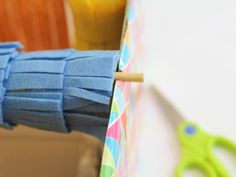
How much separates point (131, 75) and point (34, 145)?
275mm

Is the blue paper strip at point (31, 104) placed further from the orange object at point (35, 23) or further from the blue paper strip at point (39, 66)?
the orange object at point (35, 23)

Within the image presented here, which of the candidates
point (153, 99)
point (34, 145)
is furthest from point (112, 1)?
point (34, 145)

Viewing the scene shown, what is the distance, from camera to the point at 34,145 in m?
0.59

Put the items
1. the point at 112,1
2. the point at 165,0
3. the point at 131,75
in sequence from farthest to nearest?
1. the point at 165,0
2. the point at 112,1
3. the point at 131,75

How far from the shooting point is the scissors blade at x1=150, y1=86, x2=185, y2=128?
49 cm

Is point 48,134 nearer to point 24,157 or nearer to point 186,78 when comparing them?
point 24,157

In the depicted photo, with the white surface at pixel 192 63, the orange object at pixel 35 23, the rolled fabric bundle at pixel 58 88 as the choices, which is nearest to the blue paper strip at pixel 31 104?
the rolled fabric bundle at pixel 58 88

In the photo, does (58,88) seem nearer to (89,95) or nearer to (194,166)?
(89,95)

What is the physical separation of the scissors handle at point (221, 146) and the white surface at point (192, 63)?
0.04 feet

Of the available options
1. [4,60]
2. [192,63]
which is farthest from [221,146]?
[4,60]

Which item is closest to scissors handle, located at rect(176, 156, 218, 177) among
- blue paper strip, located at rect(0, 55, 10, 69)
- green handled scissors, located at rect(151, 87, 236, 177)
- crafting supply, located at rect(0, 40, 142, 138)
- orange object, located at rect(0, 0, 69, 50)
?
green handled scissors, located at rect(151, 87, 236, 177)

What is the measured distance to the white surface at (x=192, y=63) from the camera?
19.0 inches

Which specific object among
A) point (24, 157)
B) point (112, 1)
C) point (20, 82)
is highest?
Answer: point (112, 1)

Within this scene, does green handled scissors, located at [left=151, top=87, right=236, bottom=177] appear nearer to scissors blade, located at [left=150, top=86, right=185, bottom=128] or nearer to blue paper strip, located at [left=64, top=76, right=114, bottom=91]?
scissors blade, located at [left=150, top=86, right=185, bottom=128]
